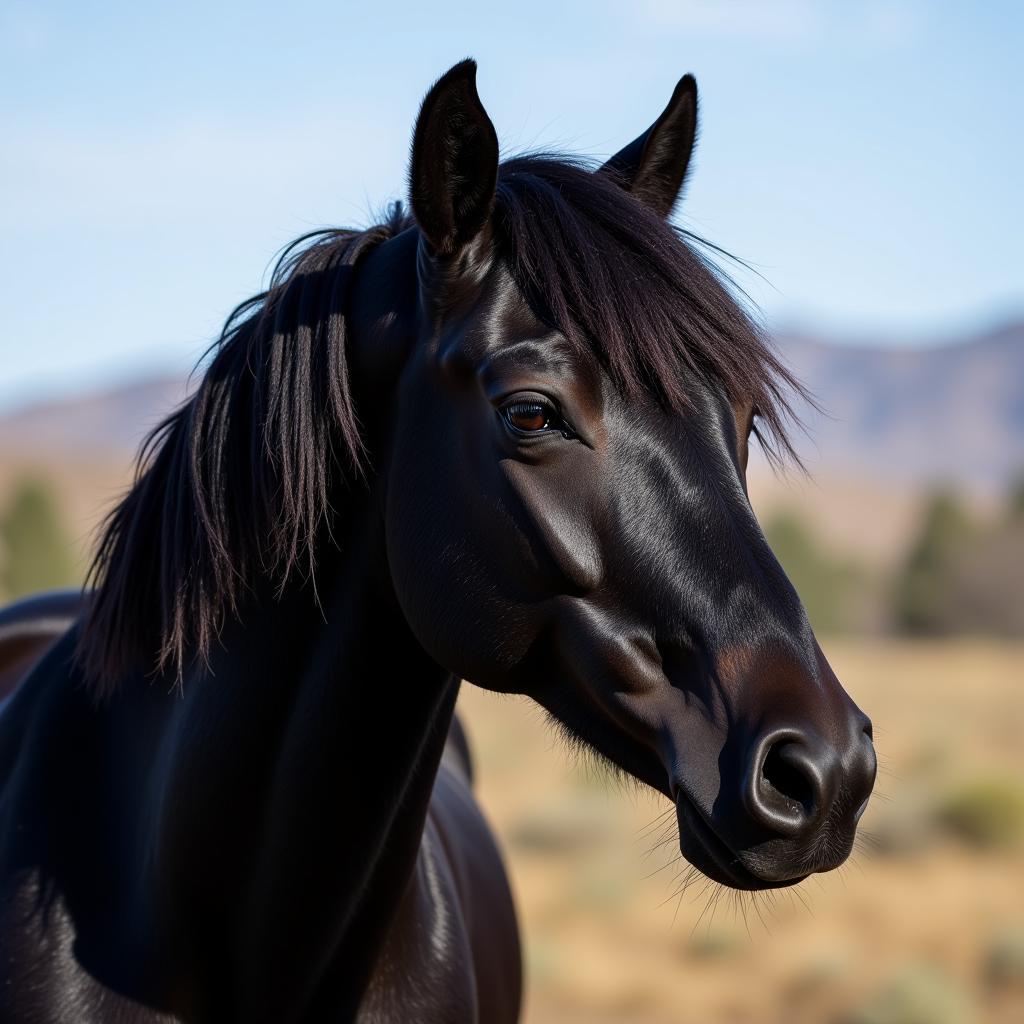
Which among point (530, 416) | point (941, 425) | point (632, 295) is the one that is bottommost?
point (941, 425)

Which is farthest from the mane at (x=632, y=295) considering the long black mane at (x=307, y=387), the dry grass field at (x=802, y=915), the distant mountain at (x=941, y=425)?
the distant mountain at (x=941, y=425)

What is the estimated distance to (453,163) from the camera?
2.04 meters

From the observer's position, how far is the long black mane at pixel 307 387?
6.38 ft

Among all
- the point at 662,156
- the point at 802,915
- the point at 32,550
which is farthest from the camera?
the point at 32,550

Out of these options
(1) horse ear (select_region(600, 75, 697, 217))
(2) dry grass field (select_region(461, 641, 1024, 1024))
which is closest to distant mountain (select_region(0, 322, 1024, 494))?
(2) dry grass field (select_region(461, 641, 1024, 1024))

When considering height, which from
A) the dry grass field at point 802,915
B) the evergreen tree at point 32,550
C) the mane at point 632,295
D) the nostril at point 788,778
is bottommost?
the evergreen tree at point 32,550

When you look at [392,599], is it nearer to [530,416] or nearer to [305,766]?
[305,766]

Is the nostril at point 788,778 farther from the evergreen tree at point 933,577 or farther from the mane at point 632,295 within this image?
the evergreen tree at point 933,577

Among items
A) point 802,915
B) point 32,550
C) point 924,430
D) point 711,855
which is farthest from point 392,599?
point 924,430

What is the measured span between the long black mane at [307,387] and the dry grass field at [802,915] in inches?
179

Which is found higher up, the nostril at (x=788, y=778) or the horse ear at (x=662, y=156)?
the horse ear at (x=662, y=156)

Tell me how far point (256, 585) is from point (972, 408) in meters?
187

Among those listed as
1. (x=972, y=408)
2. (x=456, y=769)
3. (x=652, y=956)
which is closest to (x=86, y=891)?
(x=456, y=769)

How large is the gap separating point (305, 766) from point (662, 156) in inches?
54.5
